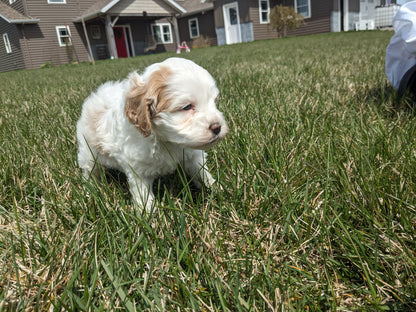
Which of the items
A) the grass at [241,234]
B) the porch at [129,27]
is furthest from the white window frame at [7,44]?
the grass at [241,234]

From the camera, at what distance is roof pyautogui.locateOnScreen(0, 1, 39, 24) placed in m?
21.0

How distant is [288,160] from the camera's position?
2.14 metres

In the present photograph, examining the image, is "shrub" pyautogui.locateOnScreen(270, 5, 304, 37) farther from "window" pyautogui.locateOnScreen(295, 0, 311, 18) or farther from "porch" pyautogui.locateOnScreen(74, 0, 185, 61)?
"porch" pyautogui.locateOnScreen(74, 0, 185, 61)

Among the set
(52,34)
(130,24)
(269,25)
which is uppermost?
(130,24)

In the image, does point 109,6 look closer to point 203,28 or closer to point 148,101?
point 203,28

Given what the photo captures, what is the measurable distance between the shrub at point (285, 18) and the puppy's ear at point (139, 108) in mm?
25996

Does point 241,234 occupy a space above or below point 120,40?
below

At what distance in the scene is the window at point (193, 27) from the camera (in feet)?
100

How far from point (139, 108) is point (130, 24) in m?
28.0

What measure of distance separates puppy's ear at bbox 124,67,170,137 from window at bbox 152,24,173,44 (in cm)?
2883

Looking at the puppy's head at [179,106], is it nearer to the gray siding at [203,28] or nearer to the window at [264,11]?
the window at [264,11]

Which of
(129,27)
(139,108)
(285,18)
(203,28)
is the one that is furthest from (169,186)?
(203,28)

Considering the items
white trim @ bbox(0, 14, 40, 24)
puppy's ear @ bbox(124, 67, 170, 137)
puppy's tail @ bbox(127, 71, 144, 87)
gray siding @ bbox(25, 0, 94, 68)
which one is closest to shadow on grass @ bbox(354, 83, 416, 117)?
puppy's ear @ bbox(124, 67, 170, 137)

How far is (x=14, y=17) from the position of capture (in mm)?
21484
